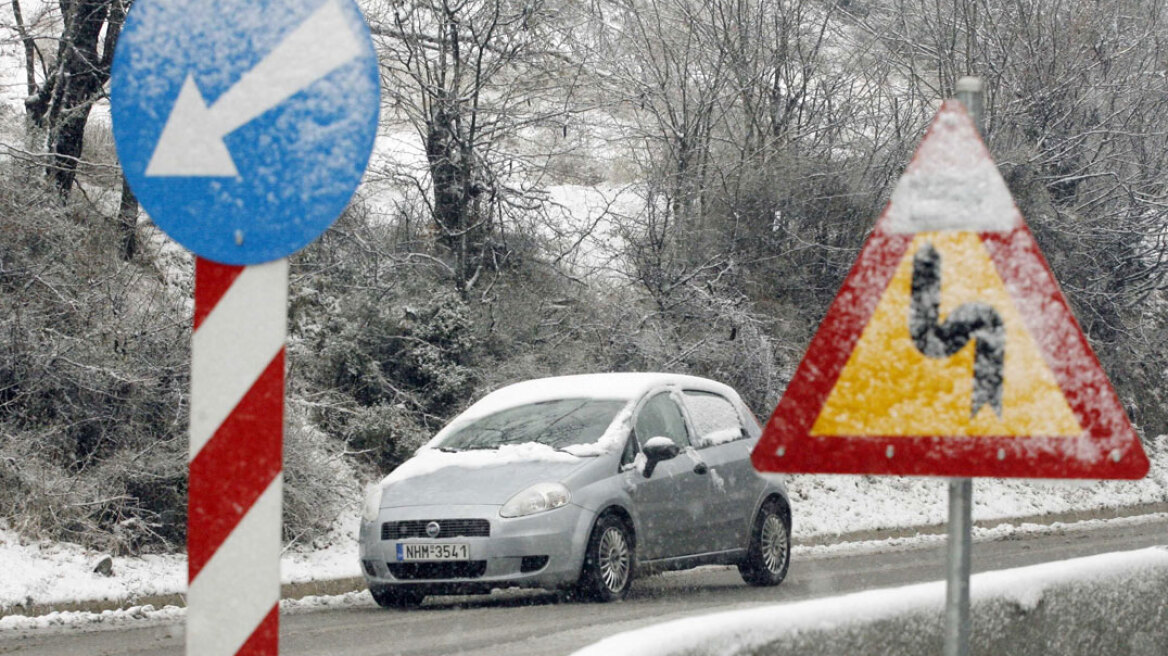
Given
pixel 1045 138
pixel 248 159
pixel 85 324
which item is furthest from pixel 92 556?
pixel 1045 138

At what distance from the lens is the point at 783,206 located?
24.3 meters

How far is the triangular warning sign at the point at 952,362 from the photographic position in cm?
294

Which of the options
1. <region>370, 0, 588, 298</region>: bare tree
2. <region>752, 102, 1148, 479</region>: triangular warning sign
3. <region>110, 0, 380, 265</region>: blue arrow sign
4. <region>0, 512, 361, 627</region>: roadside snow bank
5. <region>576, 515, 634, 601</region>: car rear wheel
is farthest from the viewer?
<region>370, 0, 588, 298</region>: bare tree

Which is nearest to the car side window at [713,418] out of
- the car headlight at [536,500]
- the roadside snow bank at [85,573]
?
the car headlight at [536,500]

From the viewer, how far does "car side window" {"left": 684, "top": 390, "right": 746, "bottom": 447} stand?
1244 centimetres

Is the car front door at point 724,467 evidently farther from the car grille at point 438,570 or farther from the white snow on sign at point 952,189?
the white snow on sign at point 952,189

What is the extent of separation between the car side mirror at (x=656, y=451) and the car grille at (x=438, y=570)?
5.52 ft

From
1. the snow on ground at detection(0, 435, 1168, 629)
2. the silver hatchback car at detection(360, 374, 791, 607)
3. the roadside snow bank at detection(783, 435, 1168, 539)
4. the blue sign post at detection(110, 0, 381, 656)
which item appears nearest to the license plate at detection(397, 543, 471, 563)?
the silver hatchback car at detection(360, 374, 791, 607)

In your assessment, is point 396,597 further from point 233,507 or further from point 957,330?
point 957,330

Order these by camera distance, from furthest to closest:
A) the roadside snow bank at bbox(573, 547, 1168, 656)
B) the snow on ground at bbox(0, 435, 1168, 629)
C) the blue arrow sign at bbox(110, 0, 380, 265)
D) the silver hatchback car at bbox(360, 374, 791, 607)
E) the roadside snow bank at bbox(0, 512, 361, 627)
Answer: the snow on ground at bbox(0, 435, 1168, 629) → the roadside snow bank at bbox(0, 512, 361, 627) → the silver hatchback car at bbox(360, 374, 791, 607) → the roadside snow bank at bbox(573, 547, 1168, 656) → the blue arrow sign at bbox(110, 0, 380, 265)

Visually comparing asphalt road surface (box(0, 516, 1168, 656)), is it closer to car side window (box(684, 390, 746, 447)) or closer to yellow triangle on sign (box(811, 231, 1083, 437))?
car side window (box(684, 390, 746, 447))

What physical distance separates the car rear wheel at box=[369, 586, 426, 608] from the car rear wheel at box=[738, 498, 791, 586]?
303cm

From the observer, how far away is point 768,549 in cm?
1274

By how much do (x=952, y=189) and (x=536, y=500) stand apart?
7787 millimetres
